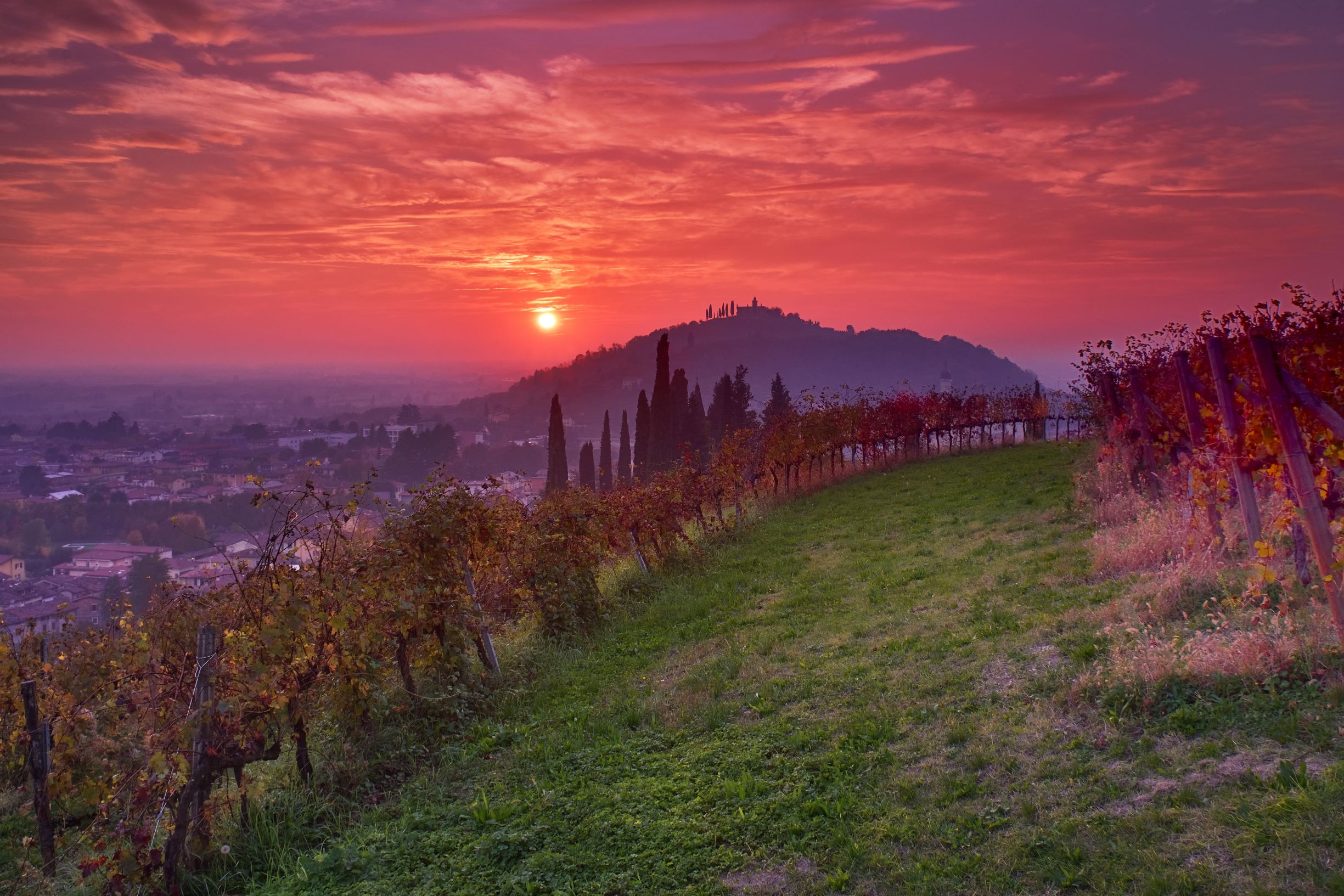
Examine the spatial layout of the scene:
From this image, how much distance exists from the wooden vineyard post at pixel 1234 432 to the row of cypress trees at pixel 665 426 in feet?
91.1

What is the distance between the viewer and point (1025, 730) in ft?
17.6

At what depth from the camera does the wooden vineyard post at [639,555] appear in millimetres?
13375

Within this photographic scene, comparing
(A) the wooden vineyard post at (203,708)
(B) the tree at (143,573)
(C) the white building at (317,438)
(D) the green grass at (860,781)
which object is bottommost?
(B) the tree at (143,573)

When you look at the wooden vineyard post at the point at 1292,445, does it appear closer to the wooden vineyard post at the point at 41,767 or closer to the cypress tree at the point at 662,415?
the wooden vineyard post at the point at 41,767

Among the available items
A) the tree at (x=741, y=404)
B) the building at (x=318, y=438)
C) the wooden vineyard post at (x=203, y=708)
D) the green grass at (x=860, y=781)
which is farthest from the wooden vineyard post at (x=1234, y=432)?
the building at (x=318, y=438)

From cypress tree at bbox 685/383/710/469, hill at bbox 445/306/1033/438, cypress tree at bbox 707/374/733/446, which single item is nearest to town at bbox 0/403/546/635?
cypress tree at bbox 685/383/710/469

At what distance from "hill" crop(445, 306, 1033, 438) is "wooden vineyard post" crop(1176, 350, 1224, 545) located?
4009 inches

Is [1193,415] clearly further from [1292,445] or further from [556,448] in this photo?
[556,448]

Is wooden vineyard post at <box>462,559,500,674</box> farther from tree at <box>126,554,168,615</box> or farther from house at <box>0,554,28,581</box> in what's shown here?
house at <box>0,554,28,581</box>

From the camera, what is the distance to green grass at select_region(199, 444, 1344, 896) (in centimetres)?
394

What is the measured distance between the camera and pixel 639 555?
13.5m

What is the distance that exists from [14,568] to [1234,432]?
48758mm

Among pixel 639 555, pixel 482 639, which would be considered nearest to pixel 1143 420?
pixel 639 555

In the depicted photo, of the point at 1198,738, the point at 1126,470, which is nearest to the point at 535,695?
the point at 1198,738
